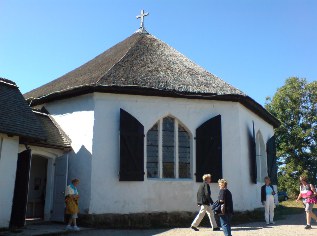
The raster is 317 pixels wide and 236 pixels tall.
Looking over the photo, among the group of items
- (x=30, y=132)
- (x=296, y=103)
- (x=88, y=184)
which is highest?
(x=296, y=103)

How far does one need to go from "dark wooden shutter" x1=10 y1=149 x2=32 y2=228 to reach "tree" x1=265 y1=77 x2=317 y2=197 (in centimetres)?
3094

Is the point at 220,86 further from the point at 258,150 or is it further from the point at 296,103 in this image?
the point at 296,103

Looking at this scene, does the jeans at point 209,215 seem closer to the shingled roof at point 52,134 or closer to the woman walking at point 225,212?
the woman walking at point 225,212

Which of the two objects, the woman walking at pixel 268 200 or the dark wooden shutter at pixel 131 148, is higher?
the dark wooden shutter at pixel 131 148

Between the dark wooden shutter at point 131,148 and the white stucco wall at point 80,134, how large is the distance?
42.4 inches

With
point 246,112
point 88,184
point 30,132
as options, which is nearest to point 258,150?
point 246,112

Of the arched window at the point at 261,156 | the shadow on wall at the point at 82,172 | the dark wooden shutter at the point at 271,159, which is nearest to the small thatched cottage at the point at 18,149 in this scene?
the shadow on wall at the point at 82,172

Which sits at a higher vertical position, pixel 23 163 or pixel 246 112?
pixel 246 112

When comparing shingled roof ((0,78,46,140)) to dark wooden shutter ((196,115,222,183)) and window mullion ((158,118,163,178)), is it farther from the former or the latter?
dark wooden shutter ((196,115,222,183))

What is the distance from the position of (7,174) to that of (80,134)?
119 inches

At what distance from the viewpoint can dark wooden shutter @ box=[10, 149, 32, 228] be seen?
9.94 metres

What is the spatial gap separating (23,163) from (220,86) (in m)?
7.65

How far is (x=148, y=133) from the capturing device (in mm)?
12211

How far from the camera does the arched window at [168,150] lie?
12078 mm
